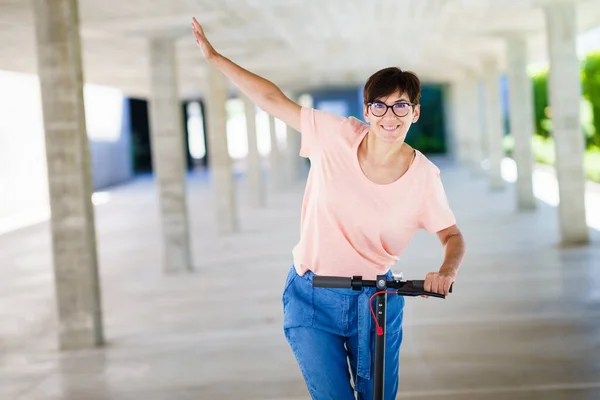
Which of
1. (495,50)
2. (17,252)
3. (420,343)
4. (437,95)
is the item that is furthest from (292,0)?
(437,95)

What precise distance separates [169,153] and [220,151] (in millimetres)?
4330

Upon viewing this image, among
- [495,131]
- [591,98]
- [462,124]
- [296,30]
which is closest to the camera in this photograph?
[296,30]

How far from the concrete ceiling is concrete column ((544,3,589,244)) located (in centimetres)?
56

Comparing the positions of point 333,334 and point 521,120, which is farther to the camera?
point 521,120

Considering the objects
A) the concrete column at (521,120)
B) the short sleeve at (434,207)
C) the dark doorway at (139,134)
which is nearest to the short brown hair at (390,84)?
the short sleeve at (434,207)

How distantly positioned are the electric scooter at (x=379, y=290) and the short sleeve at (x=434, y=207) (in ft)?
1.04

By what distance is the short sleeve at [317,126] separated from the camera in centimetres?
312

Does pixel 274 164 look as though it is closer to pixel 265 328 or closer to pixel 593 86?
pixel 593 86

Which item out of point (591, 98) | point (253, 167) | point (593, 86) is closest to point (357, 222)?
point (253, 167)

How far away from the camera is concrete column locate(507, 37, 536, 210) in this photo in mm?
17984

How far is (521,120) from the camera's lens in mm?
18047

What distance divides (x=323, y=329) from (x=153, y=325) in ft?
20.3

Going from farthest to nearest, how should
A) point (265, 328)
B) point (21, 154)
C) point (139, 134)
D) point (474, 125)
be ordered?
point (139, 134) < point (474, 125) < point (21, 154) < point (265, 328)

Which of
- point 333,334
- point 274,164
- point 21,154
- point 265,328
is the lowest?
point 265,328
